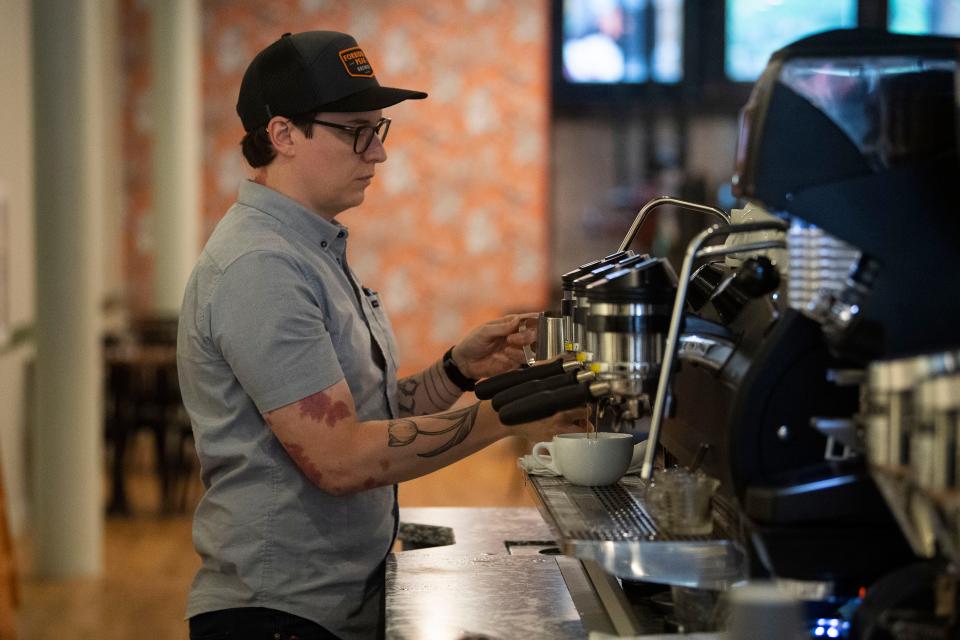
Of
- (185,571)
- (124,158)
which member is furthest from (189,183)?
(185,571)

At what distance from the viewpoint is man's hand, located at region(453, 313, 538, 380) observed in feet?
7.47

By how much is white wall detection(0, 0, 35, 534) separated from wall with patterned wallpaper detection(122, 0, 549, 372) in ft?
8.67

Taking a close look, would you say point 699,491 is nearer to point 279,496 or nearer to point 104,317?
point 279,496

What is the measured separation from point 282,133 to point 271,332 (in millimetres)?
393

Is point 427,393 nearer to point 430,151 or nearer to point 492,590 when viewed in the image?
point 492,590

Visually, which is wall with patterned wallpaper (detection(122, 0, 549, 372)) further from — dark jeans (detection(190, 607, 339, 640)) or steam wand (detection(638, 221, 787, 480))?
steam wand (detection(638, 221, 787, 480))

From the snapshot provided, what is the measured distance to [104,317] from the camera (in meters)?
8.11

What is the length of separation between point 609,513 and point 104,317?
703cm

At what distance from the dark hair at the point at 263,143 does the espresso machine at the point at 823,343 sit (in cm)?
74

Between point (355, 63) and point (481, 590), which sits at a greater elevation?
point (355, 63)

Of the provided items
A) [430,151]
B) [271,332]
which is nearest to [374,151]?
[271,332]

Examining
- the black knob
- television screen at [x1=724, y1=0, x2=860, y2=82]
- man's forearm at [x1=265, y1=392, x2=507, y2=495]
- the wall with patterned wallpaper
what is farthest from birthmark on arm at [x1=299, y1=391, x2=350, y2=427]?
television screen at [x1=724, y1=0, x2=860, y2=82]

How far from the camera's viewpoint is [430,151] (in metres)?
8.95

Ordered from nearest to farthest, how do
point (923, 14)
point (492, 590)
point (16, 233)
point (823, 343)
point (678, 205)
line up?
point (823, 343)
point (492, 590)
point (678, 205)
point (16, 233)
point (923, 14)
